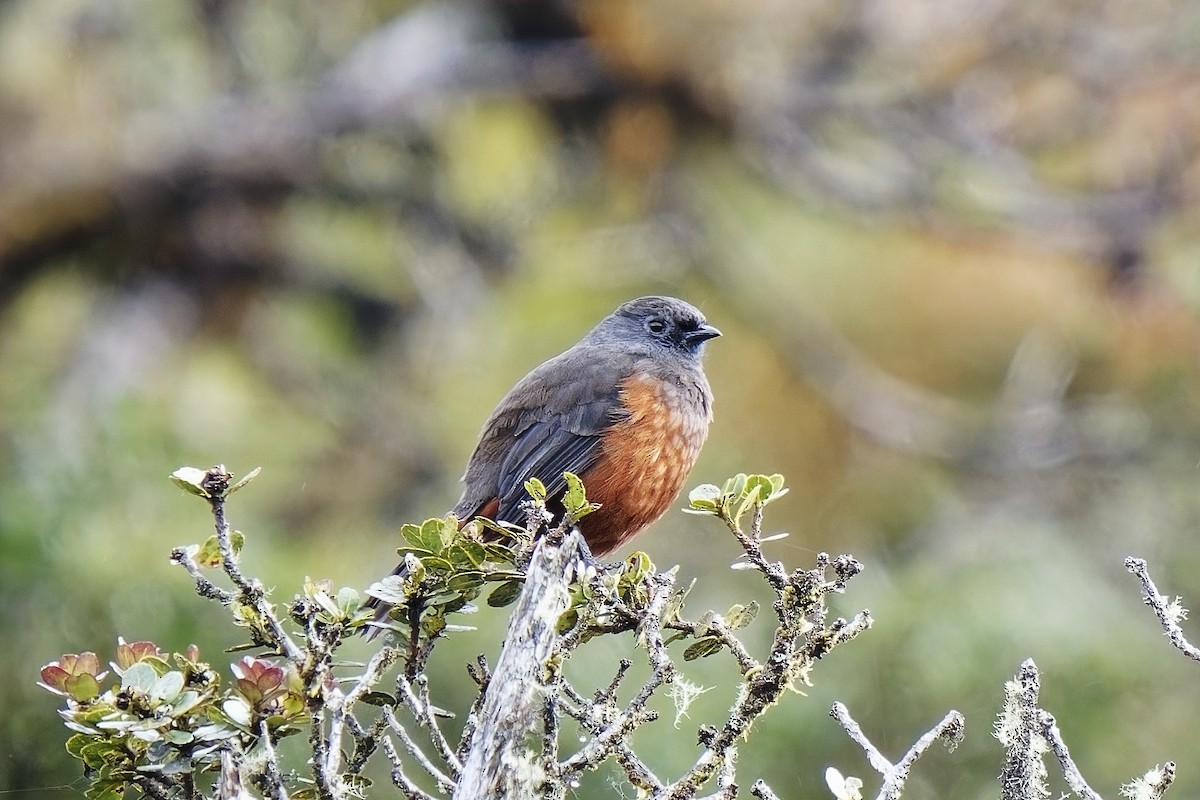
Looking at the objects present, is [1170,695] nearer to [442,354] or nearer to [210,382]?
[442,354]

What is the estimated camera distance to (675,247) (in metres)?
8.89

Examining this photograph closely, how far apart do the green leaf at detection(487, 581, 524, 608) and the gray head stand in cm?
230

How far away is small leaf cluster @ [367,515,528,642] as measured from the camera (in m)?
2.32

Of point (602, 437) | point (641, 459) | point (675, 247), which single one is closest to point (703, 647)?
point (641, 459)

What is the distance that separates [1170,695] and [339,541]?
4.13 meters

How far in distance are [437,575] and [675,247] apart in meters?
6.71

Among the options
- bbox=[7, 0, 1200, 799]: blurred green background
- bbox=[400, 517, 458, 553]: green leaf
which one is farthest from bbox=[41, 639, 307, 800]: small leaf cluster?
bbox=[7, 0, 1200, 799]: blurred green background

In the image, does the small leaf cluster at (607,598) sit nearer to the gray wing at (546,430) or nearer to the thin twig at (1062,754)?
the thin twig at (1062,754)

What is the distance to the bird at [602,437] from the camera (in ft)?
14.1

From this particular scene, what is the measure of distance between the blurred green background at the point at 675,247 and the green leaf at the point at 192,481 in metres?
4.57

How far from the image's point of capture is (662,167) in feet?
30.0

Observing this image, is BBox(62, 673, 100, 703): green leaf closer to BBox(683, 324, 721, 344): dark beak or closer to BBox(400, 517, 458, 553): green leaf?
BBox(400, 517, 458, 553): green leaf

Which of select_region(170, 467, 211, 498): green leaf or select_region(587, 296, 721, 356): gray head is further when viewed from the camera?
select_region(587, 296, 721, 356): gray head

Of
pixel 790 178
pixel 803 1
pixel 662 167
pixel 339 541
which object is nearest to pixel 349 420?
pixel 339 541
